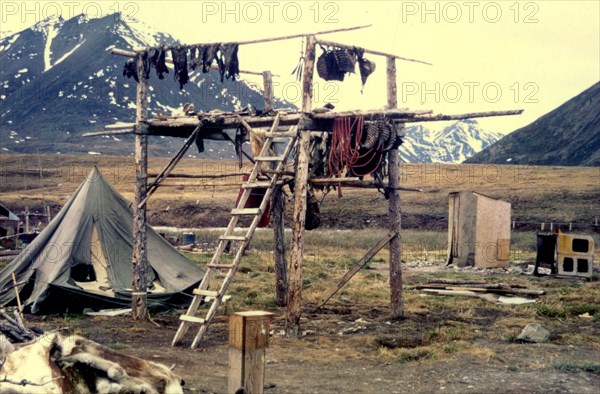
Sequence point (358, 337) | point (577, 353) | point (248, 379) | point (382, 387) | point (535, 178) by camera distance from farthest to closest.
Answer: point (535, 178)
point (358, 337)
point (577, 353)
point (382, 387)
point (248, 379)

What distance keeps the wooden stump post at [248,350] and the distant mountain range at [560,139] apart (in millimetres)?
93763

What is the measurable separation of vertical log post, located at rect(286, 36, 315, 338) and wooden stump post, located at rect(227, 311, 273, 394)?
5583mm

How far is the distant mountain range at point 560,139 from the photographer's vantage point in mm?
102500

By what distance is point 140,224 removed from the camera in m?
14.5

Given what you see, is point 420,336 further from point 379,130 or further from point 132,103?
point 132,103

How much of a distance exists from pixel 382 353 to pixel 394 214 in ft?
13.0

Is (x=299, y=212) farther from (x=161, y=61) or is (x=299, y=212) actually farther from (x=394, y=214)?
(x=161, y=61)

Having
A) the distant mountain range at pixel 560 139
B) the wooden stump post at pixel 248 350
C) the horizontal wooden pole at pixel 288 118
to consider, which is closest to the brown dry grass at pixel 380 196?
the horizontal wooden pole at pixel 288 118

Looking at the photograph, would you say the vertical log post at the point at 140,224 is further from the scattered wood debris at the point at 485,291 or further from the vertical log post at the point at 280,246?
the scattered wood debris at the point at 485,291

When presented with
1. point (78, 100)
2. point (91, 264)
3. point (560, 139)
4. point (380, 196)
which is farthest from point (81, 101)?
point (91, 264)

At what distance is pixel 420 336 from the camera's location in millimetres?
12438

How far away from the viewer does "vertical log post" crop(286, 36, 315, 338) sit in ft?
40.9

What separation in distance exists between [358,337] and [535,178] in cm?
5757

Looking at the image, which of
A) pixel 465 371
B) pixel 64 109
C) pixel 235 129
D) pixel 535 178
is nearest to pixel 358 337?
pixel 465 371
